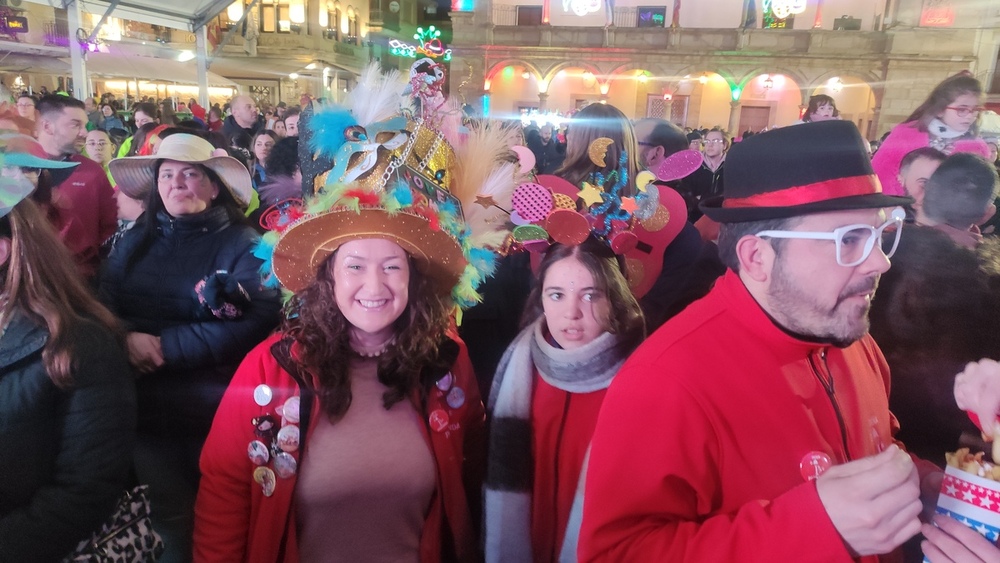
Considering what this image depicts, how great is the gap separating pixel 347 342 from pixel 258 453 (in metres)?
0.45

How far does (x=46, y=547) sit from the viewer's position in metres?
1.73

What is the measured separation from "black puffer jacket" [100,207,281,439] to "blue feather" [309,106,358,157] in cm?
80

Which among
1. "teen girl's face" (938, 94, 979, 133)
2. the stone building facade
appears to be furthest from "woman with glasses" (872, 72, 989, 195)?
the stone building facade

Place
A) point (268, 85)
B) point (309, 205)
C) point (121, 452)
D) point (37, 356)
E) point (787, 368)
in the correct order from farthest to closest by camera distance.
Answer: point (268, 85) < point (309, 205) < point (121, 452) < point (37, 356) < point (787, 368)

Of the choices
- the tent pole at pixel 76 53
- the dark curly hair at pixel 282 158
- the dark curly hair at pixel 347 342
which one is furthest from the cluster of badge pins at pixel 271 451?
the tent pole at pixel 76 53

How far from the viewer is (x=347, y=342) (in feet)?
6.77

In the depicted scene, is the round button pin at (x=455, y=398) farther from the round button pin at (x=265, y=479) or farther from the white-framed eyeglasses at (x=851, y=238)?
the white-framed eyeglasses at (x=851, y=238)

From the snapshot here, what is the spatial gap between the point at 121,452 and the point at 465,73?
2647 centimetres

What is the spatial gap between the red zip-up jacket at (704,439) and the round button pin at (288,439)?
99 centimetres

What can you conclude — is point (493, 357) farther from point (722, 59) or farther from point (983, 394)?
point (722, 59)

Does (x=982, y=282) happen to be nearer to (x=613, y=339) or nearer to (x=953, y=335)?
(x=953, y=335)

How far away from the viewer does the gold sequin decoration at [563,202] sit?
2.27m

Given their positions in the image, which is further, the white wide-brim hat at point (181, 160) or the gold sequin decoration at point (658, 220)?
the white wide-brim hat at point (181, 160)

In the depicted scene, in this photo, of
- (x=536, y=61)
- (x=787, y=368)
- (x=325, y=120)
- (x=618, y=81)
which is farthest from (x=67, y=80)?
(x=787, y=368)
